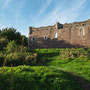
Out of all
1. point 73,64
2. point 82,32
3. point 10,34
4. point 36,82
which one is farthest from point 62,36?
point 36,82

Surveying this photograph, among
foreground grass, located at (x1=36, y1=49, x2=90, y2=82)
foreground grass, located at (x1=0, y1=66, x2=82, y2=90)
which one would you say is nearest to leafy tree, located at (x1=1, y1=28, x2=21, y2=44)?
foreground grass, located at (x1=36, y1=49, x2=90, y2=82)

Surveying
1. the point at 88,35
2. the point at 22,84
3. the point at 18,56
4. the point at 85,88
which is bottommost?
the point at 85,88

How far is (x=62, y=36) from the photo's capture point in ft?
85.1

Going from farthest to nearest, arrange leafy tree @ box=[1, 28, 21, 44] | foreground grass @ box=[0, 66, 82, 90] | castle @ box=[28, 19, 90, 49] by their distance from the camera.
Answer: leafy tree @ box=[1, 28, 21, 44] < castle @ box=[28, 19, 90, 49] < foreground grass @ box=[0, 66, 82, 90]

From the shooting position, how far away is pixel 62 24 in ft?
88.5

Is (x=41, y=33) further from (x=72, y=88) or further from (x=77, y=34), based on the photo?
(x=72, y=88)

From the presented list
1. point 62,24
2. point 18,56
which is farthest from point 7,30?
point 18,56

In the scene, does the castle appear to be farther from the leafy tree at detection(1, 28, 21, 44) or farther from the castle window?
the leafy tree at detection(1, 28, 21, 44)

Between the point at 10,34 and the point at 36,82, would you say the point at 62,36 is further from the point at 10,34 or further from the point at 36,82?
the point at 36,82

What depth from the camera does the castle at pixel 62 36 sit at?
23389 mm

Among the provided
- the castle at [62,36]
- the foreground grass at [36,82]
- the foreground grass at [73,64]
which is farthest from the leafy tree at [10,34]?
the foreground grass at [36,82]

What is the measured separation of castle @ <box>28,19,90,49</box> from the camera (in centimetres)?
2339

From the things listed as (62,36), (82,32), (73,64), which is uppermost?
(82,32)

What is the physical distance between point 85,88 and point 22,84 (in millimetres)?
3346
